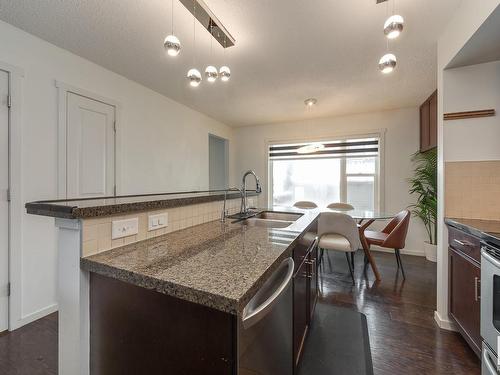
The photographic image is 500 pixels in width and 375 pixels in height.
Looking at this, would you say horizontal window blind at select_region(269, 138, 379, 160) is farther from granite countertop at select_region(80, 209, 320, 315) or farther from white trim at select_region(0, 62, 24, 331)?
white trim at select_region(0, 62, 24, 331)

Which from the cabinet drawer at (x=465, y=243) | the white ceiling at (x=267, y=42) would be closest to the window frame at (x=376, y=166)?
the white ceiling at (x=267, y=42)

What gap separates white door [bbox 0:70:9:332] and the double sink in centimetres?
184

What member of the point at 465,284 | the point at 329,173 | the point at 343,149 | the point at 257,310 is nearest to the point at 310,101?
the point at 343,149

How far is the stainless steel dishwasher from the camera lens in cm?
63

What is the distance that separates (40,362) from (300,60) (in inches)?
129

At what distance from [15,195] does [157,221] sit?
1582mm

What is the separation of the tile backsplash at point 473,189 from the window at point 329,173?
6.88ft

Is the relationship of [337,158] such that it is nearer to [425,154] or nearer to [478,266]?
[425,154]

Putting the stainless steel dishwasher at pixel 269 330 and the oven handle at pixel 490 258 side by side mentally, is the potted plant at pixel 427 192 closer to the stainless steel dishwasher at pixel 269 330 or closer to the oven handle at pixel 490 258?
the oven handle at pixel 490 258

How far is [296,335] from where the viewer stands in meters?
1.24

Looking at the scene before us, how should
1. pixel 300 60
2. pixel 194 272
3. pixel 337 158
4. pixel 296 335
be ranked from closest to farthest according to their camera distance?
pixel 194 272
pixel 296 335
pixel 300 60
pixel 337 158

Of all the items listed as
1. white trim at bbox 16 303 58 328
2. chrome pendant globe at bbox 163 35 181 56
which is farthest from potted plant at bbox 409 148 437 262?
white trim at bbox 16 303 58 328

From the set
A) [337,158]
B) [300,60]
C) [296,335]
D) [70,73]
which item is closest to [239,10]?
[300,60]

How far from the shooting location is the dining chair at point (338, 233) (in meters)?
2.40
